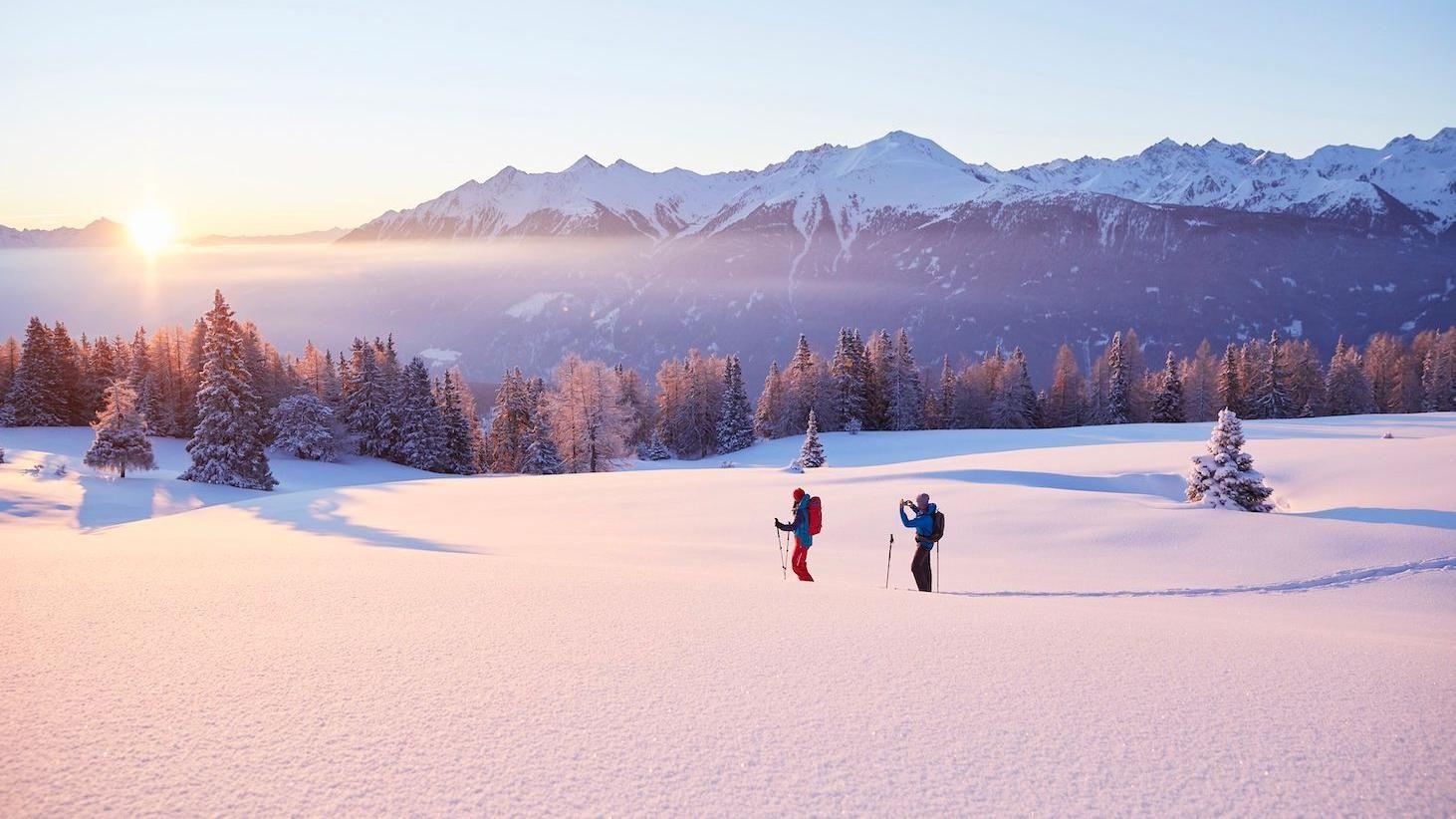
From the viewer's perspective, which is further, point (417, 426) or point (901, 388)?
point (901, 388)

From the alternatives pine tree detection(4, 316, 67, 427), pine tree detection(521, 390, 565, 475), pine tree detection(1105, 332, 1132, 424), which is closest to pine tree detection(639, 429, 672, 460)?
pine tree detection(521, 390, 565, 475)

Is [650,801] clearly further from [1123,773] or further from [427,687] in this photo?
[1123,773]

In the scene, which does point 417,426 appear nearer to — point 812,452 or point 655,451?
point 655,451

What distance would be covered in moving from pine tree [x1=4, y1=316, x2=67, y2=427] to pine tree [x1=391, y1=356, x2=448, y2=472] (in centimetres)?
2869

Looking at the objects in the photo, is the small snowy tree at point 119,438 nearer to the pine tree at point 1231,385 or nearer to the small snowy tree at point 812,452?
the small snowy tree at point 812,452

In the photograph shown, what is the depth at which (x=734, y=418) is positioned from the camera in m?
68.9

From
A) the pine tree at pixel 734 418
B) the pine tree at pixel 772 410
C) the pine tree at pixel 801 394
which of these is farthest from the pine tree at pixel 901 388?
the pine tree at pixel 734 418

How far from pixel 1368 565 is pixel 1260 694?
11.0 meters

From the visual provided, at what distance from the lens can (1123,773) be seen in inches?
149

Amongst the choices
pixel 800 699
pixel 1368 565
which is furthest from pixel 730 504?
pixel 800 699

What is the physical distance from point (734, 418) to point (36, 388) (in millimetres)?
58001

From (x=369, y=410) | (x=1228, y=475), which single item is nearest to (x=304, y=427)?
(x=369, y=410)

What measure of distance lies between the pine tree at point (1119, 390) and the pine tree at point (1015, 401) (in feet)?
23.8

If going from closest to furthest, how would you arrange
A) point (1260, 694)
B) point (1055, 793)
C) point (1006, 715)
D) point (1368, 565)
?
1. point (1055, 793)
2. point (1006, 715)
3. point (1260, 694)
4. point (1368, 565)
